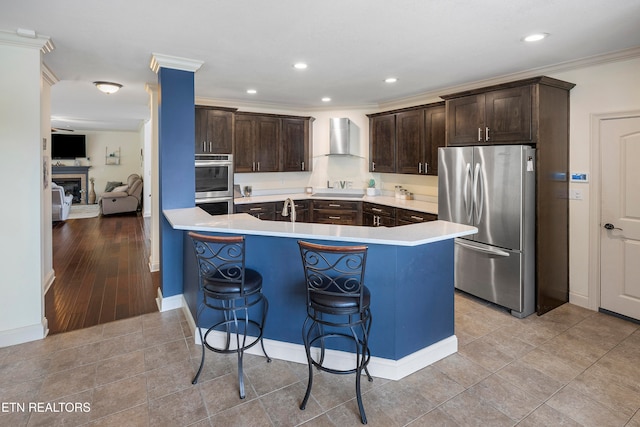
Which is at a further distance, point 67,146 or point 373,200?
point 67,146

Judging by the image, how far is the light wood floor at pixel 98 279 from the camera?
139 inches

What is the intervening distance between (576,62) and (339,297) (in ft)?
11.4

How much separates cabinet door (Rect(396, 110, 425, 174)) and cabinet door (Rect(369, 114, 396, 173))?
11 centimetres

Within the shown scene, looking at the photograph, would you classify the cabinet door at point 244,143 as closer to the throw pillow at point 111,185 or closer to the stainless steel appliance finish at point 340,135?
the stainless steel appliance finish at point 340,135

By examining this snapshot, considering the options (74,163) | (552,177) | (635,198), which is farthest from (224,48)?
(74,163)

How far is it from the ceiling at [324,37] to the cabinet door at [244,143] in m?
1.06

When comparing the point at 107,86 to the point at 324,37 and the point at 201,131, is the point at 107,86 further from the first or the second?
the point at 324,37

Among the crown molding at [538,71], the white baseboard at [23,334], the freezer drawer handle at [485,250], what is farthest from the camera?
the freezer drawer handle at [485,250]

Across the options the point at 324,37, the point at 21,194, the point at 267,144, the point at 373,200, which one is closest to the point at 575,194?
the point at 373,200

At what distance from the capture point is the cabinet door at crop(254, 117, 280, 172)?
5863 mm

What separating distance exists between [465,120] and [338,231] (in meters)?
2.49

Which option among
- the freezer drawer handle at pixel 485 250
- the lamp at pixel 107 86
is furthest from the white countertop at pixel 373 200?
the lamp at pixel 107 86

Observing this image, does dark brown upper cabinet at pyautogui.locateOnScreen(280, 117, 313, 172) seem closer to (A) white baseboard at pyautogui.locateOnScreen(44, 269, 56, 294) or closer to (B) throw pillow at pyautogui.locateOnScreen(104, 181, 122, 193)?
(A) white baseboard at pyautogui.locateOnScreen(44, 269, 56, 294)

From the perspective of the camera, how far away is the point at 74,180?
37.8ft
